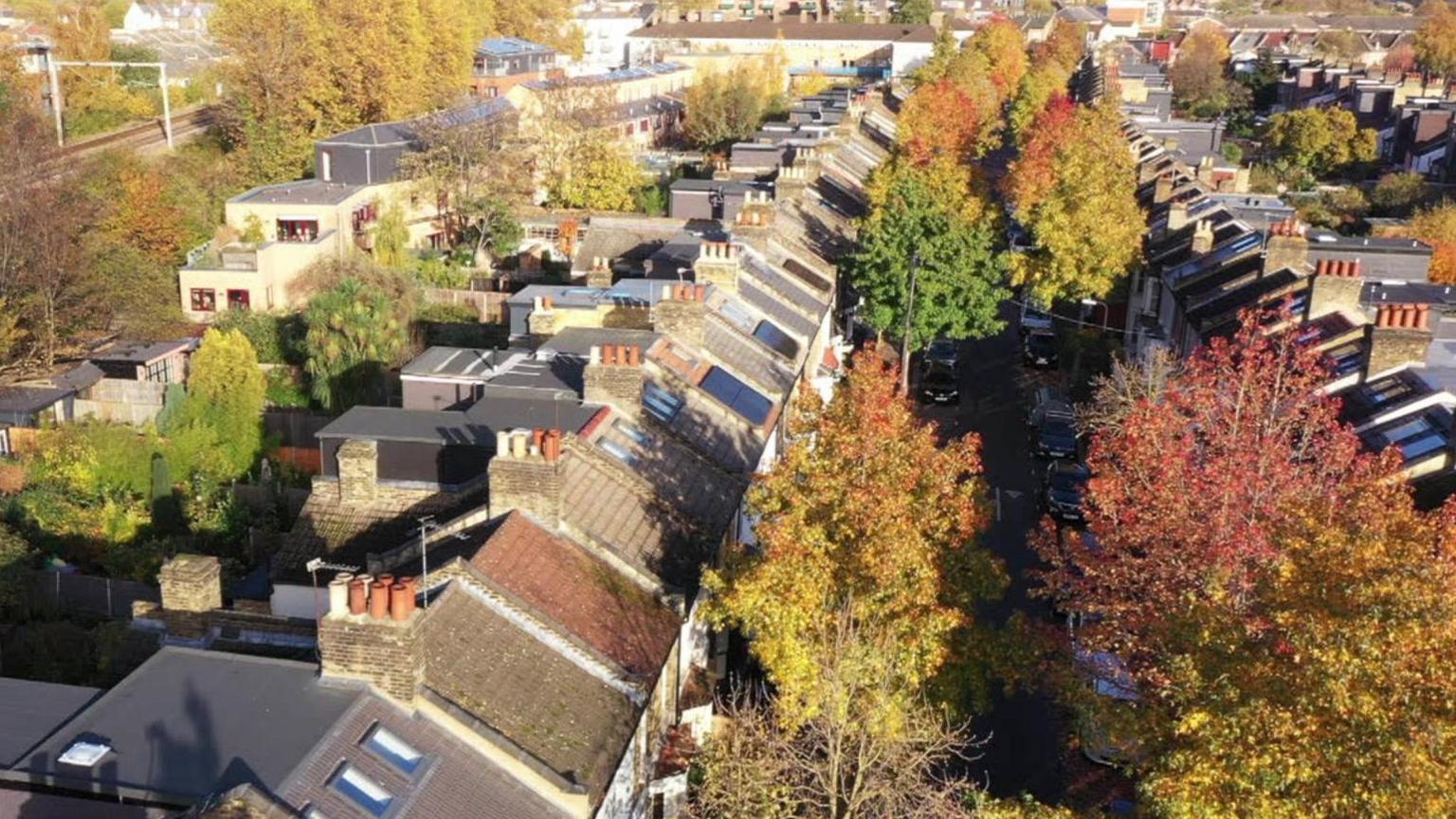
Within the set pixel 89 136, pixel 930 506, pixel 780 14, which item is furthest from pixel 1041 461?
pixel 780 14

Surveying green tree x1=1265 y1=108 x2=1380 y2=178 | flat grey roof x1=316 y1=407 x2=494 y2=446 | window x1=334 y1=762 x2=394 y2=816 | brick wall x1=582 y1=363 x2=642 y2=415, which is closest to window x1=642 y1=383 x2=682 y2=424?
brick wall x1=582 y1=363 x2=642 y2=415

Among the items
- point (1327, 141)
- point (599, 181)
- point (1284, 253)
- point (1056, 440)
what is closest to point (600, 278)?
point (1056, 440)

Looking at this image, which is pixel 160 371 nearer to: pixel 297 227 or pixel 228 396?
pixel 228 396

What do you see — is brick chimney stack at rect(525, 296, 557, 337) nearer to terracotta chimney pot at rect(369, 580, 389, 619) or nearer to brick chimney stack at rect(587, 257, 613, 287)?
brick chimney stack at rect(587, 257, 613, 287)

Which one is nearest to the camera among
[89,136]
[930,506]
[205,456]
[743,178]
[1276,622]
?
[1276,622]

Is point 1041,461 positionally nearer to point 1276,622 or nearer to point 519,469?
point 519,469
